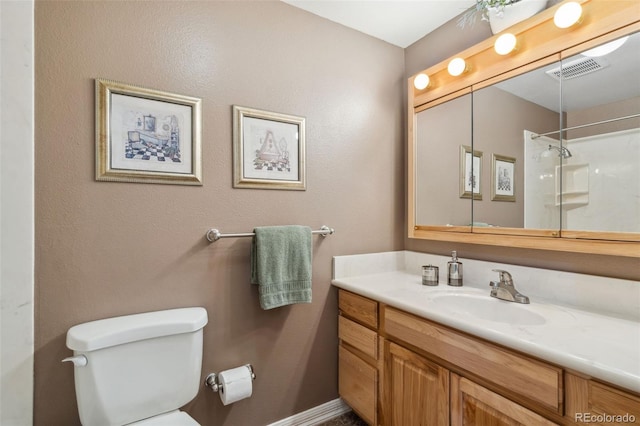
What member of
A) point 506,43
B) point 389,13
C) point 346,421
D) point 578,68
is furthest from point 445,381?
point 389,13

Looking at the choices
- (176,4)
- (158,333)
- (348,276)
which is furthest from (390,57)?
(158,333)

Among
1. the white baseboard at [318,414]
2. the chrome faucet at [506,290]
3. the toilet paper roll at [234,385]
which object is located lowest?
the white baseboard at [318,414]

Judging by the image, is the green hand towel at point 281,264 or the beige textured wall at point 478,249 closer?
the beige textured wall at point 478,249

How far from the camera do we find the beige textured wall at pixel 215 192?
1145mm

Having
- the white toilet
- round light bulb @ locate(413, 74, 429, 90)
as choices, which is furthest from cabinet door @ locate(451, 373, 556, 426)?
round light bulb @ locate(413, 74, 429, 90)

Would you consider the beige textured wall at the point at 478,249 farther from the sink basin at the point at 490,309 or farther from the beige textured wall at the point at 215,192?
the sink basin at the point at 490,309

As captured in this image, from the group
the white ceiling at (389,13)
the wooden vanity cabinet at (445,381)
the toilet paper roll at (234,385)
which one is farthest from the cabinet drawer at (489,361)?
the white ceiling at (389,13)

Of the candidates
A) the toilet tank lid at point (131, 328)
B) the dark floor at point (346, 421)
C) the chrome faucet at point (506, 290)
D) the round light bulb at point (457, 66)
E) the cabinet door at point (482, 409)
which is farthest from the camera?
the dark floor at point (346, 421)

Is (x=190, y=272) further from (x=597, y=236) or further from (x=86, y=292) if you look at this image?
(x=597, y=236)

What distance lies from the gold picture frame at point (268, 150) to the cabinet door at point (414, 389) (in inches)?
39.2

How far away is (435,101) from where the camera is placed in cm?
182

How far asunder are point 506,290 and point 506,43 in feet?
3.80

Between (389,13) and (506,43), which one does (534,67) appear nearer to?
(506,43)

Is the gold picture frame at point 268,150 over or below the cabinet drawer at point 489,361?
over
